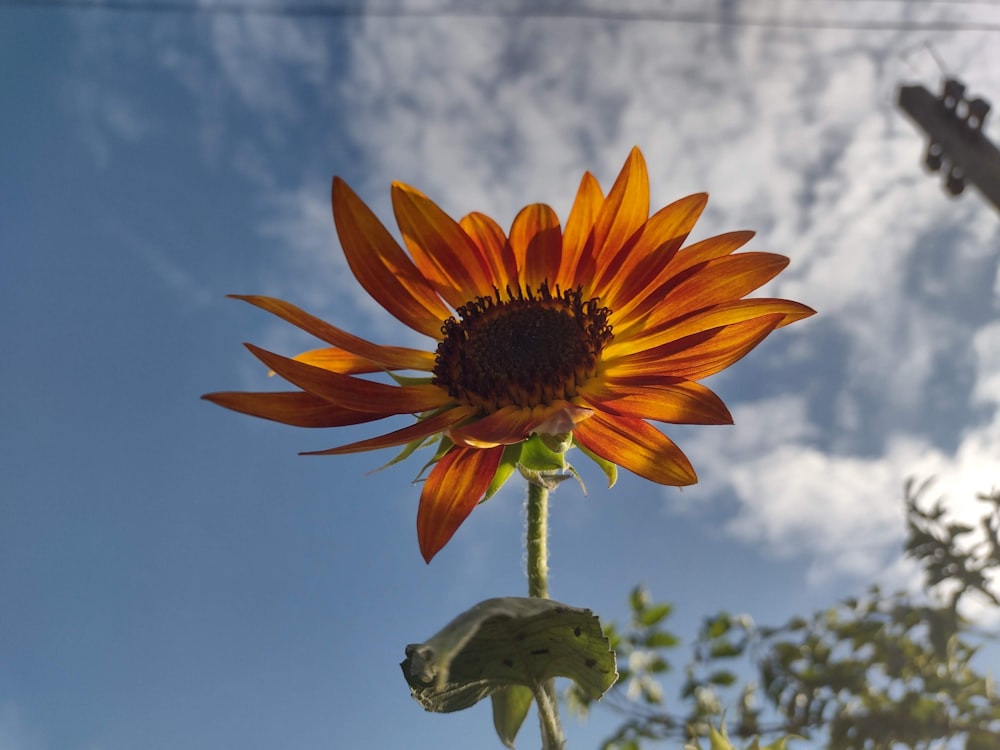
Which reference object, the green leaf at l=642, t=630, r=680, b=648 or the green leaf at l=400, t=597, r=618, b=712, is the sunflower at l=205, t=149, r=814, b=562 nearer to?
the green leaf at l=400, t=597, r=618, b=712

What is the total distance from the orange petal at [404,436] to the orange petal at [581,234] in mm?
368

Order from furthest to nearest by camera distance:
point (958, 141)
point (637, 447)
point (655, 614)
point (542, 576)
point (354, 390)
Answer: point (958, 141)
point (655, 614)
point (354, 390)
point (637, 447)
point (542, 576)

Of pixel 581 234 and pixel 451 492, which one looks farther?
pixel 581 234

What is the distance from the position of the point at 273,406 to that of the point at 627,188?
611mm

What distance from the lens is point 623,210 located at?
112cm

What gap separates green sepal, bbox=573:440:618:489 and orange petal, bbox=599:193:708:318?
1.03 ft

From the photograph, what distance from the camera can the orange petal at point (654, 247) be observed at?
3.40 ft

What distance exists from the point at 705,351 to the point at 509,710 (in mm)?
484

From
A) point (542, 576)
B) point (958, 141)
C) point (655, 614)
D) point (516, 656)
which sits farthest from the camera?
point (958, 141)

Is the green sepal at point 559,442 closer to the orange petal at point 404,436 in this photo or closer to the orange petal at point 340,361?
the orange petal at point 404,436

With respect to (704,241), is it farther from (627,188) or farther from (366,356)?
(366,356)

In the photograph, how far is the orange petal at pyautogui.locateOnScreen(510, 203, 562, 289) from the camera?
1.19 m

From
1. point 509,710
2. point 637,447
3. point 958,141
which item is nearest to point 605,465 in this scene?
point 637,447

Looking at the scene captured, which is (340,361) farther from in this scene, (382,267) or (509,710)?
(509,710)
